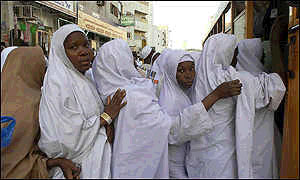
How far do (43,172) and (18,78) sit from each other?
2.45 ft

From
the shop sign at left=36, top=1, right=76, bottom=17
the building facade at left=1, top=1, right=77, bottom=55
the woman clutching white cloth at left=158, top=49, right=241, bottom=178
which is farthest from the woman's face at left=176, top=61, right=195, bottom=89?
the shop sign at left=36, top=1, right=76, bottom=17

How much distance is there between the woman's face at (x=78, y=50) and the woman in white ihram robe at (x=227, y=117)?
986mm

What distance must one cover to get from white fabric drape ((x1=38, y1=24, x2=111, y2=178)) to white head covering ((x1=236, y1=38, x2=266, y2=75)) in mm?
1630

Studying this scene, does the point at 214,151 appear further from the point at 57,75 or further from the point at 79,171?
the point at 57,75

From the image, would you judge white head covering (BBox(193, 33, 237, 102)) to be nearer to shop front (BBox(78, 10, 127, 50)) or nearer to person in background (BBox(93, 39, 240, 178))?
person in background (BBox(93, 39, 240, 178))

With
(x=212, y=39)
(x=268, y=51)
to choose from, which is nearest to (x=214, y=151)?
(x=212, y=39)

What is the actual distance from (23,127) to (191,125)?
49.1 inches

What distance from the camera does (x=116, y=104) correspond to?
1823mm

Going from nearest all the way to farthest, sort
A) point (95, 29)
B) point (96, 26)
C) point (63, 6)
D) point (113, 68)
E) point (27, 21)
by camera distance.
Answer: point (113, 68)
point (27, 21)
point (63, 6)
point (95, 29)
point (96, 26)

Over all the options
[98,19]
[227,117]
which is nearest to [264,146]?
[227,117]

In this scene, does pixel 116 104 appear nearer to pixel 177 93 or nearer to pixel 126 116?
pixel 126 116

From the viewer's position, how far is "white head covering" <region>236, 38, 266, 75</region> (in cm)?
244

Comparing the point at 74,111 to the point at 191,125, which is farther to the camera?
the point at 191,125

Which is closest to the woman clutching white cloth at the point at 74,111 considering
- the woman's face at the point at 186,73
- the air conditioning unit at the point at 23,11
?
the woman's face at the point at 186,73
